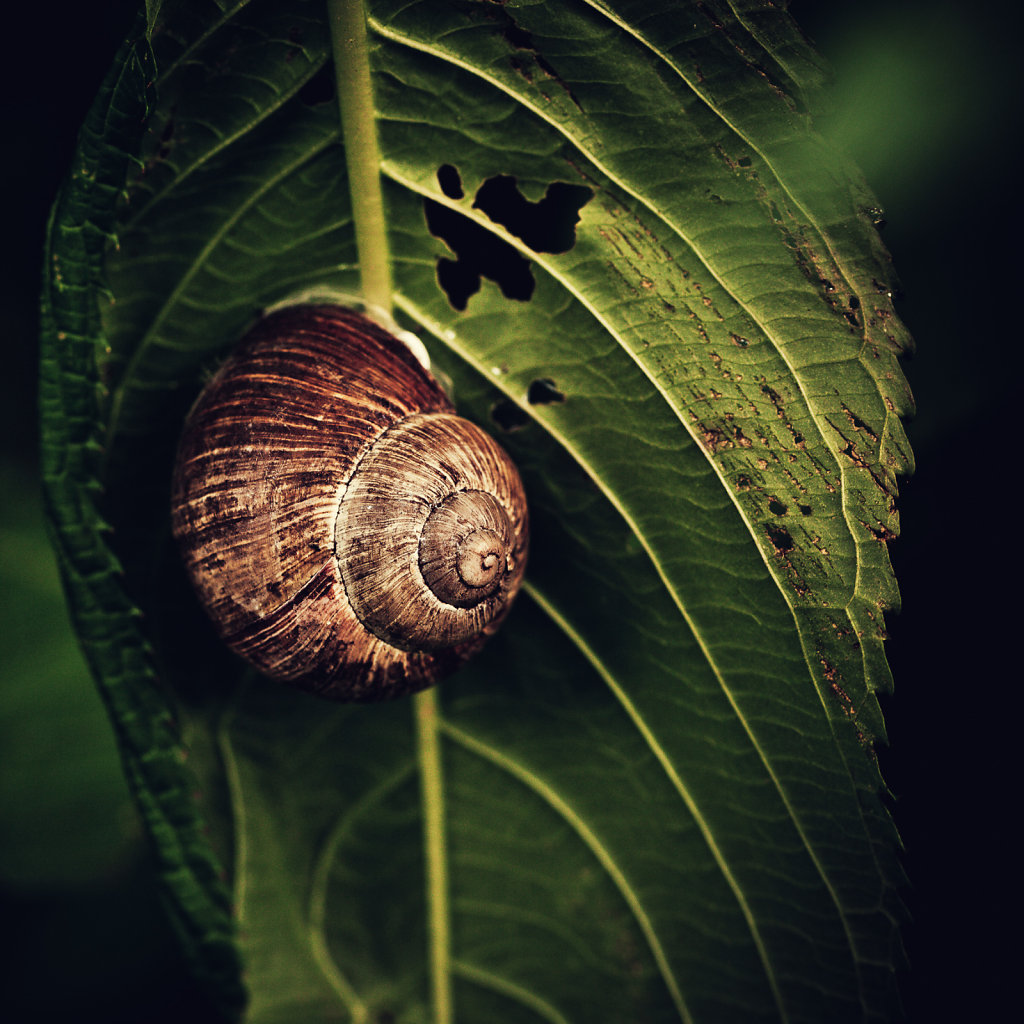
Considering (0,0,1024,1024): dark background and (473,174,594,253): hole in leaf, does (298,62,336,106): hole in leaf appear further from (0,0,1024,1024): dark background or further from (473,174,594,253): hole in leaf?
(0,0,1024,1024): dark background

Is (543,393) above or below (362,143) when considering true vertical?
below

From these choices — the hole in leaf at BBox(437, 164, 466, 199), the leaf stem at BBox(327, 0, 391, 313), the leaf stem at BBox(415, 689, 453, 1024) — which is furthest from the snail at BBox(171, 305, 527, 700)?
the leaf stem at BBox(415, 689, 453, 1024)

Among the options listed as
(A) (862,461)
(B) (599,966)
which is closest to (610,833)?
(B) (599,966)

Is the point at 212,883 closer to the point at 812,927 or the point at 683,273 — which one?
the point at 812,927

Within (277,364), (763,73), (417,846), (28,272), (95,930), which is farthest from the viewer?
(95,930)

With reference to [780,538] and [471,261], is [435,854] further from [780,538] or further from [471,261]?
[471,261]

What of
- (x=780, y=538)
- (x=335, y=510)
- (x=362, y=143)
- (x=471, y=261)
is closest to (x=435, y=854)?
(x=335, y=510)
